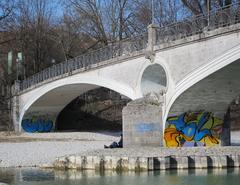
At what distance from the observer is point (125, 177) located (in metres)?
18.5

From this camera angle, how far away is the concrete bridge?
22234mm

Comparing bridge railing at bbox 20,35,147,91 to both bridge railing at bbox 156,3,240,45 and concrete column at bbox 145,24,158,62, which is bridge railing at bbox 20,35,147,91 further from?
bridge railing at bbox 156,3,240,45

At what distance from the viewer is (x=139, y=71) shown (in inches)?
1098

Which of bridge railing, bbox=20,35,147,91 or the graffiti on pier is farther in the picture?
bridge railing, bbox=20,35,147,91

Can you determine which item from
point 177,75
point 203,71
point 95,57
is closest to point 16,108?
point 95,57

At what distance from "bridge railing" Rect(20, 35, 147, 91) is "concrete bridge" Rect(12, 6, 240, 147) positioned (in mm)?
69

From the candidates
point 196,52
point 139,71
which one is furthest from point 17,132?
point 196,52

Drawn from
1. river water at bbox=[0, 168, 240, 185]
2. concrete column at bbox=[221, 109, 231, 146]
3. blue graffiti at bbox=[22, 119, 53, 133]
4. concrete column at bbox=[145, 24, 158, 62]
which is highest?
concrete column at bbox=[145, 24, 158, 62]

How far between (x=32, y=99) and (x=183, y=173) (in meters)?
26.1

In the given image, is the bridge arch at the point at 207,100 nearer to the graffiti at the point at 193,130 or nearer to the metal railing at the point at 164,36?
the graffiti at the point at 193,130

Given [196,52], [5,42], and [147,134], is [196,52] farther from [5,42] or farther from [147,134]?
[5,42]

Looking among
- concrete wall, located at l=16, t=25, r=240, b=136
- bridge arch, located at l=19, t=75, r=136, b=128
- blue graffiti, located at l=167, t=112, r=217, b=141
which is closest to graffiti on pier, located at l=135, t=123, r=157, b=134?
concrete wall, located at l=16, t=25, r=240, b=136

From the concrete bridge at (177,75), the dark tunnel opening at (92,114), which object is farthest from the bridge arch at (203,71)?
the dark tunnel opening at (92,114)

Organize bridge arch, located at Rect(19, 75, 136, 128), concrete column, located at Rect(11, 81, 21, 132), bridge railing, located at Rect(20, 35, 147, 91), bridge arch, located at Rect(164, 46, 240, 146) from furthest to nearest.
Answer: concrete column, located at Rect(11, 81, 21, 132) < bridge arch, located at Rect(19, 75, 136, 128) < bridge railing, located at Rect(20, 35, 147, 91) < bridge arch, located at Rect(164, 46, 240, 146)
